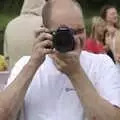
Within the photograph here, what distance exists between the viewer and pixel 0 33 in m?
16.2

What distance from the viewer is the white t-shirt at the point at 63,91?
7.64ft

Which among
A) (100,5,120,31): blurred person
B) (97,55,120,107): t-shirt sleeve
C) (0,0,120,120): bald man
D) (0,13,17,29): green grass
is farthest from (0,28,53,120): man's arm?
(0,13,17,29): green grass

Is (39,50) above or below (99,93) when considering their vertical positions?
above

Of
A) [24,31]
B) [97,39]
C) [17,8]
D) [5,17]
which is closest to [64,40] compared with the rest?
[24,31]

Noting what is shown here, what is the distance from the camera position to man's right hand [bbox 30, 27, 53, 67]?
2.25m

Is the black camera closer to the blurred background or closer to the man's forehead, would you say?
the man's forehead

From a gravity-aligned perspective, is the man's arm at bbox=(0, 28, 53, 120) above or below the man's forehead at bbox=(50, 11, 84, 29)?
below

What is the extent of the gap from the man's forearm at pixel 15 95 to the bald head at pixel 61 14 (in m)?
0.21

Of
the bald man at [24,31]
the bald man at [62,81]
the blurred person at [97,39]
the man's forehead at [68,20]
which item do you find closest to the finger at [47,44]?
the bald man at [62,81]

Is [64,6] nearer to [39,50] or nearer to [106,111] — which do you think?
[39,50]

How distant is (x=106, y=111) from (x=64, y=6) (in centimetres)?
52

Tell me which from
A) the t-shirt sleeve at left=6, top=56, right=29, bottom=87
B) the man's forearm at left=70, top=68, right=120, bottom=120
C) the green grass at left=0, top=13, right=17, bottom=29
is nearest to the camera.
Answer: the man's forearm at left=70, top=68, right=120, bottom=120

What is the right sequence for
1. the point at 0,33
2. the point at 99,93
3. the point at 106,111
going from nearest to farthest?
the point at 106,111 < the point at 99,93 < the point at 0,33

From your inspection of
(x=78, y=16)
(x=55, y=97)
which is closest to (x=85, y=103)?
(x=55, y=97)
